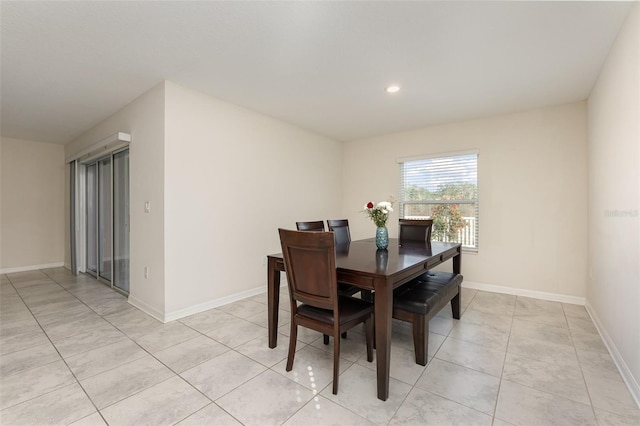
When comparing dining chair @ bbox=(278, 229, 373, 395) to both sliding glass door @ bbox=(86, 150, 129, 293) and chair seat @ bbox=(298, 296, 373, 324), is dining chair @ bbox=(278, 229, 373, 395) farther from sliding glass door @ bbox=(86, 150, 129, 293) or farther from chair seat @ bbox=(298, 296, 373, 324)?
sliding glass door @ bbox=(86, 150, 129, 293)

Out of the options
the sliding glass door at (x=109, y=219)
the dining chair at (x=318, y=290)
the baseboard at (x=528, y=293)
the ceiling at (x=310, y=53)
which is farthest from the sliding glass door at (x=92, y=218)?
the baseboard at (x=528, y=293)

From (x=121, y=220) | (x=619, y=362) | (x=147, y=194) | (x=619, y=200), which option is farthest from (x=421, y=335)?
(x=121, y=220)

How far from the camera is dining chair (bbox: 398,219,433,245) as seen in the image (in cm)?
337

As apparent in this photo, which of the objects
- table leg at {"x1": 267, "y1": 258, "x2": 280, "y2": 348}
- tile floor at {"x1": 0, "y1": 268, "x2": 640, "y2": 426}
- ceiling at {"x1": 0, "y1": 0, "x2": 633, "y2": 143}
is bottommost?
tile floor at {"x1": 0, "y1": 268, "x2": 640, "y2": 426}

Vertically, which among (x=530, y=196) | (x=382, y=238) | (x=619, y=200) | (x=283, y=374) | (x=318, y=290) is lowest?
(x=283, y=374)

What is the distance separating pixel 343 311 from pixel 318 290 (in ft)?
0.79

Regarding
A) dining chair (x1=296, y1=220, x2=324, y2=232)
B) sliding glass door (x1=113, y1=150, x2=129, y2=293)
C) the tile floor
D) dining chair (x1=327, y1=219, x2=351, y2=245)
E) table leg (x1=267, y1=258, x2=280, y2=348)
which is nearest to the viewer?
the tile floor

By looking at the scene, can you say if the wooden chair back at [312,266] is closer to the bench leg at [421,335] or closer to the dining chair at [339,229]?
the bench leg at [421,335]

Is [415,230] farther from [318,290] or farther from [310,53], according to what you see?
[310,53]

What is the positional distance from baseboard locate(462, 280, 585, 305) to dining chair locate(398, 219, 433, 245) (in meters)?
1.37

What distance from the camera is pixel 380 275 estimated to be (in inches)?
67.0

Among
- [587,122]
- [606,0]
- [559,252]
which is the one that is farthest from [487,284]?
[606,0]

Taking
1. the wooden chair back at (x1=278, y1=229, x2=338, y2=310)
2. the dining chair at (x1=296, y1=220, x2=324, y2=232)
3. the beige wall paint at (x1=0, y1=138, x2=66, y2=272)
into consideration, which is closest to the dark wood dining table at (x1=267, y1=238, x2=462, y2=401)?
the wooden chair back at (x1=278, y1=229, x2=338, y2=310)

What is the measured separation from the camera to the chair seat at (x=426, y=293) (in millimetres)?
2061
